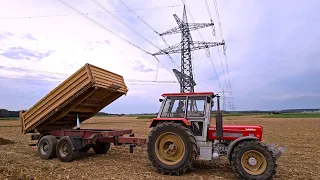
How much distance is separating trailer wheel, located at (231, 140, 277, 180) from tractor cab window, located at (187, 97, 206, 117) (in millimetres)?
1433

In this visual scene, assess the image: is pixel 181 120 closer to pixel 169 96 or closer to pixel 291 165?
pixel 169 96

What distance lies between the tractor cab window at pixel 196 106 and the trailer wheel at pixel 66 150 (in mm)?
4301

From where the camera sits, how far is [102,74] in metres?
9.53

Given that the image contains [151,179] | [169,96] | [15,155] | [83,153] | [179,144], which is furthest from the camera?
[83,153]

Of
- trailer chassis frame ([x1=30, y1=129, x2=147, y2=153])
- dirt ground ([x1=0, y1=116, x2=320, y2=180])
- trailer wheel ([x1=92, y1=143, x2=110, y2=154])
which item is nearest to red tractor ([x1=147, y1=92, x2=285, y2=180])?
dirt ground ([x1=0, y1=116, x2=320, y2=180])

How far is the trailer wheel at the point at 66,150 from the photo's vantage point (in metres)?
9.27

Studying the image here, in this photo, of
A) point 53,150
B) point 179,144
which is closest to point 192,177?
point 179,144

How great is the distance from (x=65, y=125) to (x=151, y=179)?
569cm

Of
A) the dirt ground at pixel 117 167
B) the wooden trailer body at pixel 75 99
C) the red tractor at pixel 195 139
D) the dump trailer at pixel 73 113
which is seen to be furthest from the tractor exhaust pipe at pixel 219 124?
the wooden trailer body at pixel 75 99

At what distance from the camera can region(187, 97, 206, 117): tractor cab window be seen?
773cm

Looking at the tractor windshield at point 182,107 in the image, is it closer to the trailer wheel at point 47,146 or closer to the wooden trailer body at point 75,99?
the wooden trailer body at point 75,99

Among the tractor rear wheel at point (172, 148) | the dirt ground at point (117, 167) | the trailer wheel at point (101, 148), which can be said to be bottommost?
the dirt ground at point (117, 167)

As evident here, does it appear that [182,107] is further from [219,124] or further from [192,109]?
[219,124]

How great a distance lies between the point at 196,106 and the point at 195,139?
949 mm
